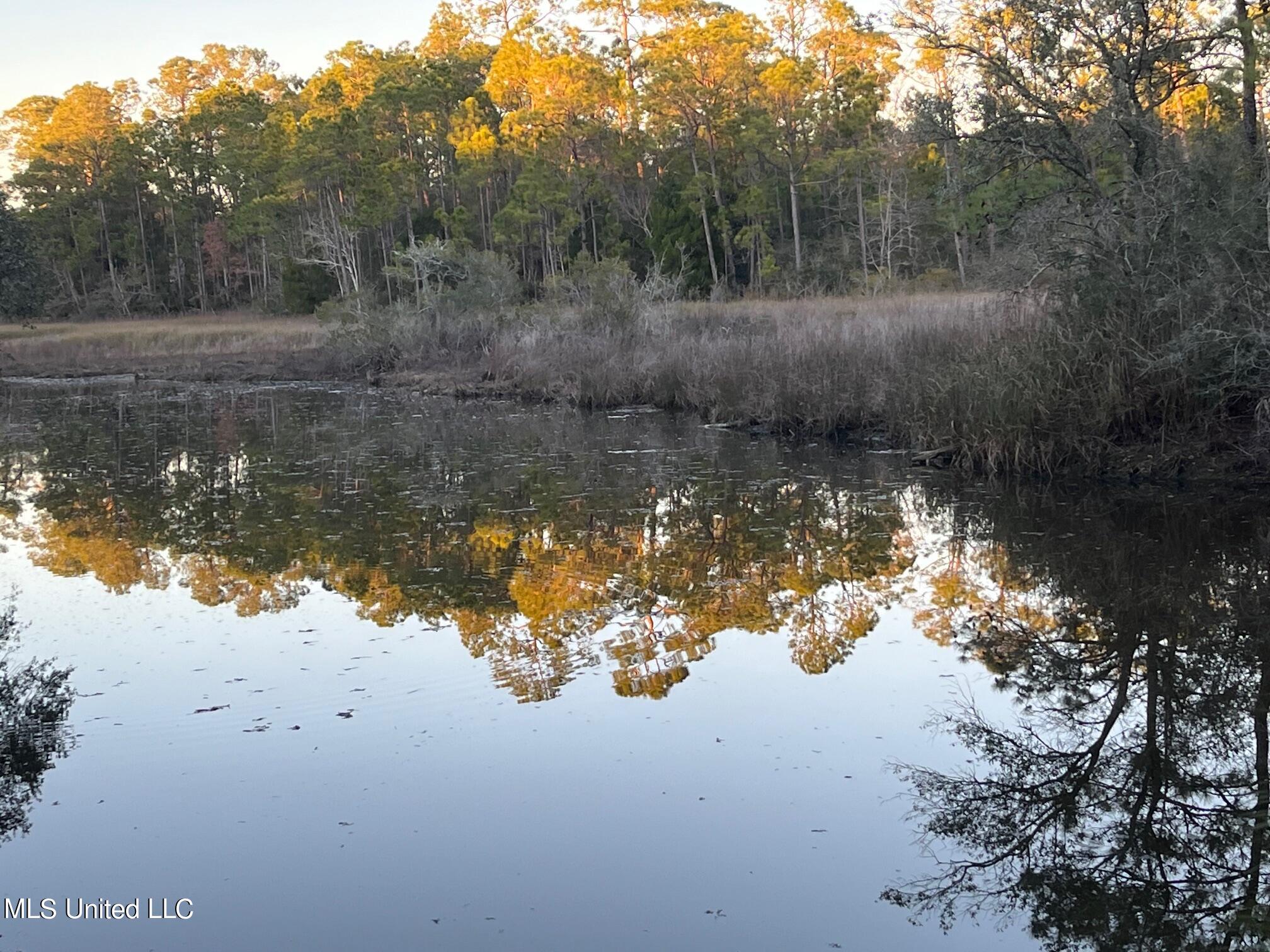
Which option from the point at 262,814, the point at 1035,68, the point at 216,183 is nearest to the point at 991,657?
the point at 262,814

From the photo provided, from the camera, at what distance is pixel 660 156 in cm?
4675

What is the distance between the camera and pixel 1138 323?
10.8 metres

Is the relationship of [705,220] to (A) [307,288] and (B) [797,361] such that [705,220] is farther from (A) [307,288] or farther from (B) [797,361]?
(B) [797,361]

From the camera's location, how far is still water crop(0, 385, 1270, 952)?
380cm

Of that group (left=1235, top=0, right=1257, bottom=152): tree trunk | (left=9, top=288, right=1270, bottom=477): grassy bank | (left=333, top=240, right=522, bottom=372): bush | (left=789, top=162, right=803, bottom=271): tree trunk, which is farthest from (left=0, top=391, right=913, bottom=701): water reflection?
(left=789, top=162, right=803, bottom=271): tree trunk

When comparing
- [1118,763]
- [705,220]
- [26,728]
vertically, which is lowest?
[1118,763]

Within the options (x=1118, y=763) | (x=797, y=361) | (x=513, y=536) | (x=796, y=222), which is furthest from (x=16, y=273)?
(x=1118, y=763)

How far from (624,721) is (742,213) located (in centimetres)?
3697

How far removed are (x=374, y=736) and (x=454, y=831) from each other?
1.10 meters

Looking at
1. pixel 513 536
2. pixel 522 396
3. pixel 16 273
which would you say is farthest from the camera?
pixel 16 273

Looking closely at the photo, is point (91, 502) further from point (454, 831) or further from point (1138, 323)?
point (1138, 323)

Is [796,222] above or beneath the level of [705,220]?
beneath

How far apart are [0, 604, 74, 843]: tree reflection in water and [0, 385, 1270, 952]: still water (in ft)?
0.08

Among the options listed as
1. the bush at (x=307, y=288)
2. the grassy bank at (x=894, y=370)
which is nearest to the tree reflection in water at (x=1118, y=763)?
the grassy bank at (x=894, y=370)
